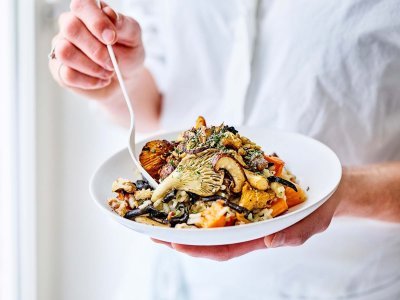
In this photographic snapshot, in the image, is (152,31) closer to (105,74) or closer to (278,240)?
(105,74)

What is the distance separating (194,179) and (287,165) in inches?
6.6

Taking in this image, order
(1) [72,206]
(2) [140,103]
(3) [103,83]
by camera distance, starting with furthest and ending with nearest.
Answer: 1. (1) [72,206]
2. (2) [140,103]
3. (3) [103,83]

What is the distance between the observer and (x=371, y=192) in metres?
0.73

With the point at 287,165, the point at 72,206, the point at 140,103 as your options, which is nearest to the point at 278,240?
the point at 287,165

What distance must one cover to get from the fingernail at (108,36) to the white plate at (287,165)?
0.43ft

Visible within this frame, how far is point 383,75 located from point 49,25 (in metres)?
0.77

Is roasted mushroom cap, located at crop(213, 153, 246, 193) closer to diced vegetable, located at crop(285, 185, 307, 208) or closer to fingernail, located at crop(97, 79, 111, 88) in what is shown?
diced vegetable, located at crop(285, 185, 307, 208)

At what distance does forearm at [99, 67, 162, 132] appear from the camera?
0.94 m

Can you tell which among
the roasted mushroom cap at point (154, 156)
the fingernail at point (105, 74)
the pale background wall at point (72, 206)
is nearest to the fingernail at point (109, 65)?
the fingernail at point (105, 74)

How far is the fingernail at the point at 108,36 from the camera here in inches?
25.9

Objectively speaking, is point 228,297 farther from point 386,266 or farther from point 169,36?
point 169,36

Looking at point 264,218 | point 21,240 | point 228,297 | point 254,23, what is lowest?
point 21,240

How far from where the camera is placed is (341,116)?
81 cm

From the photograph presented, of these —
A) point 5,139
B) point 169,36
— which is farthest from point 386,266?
point 5,139
